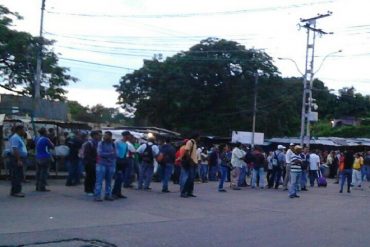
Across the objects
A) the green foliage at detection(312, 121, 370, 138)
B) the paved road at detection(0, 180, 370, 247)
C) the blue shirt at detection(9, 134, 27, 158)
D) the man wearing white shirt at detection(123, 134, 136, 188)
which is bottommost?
the paved road at detection(0, 180, 370, 247)

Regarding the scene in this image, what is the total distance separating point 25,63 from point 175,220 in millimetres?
24701

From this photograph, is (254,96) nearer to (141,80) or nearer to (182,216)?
(141,80)

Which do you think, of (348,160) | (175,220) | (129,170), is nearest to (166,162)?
(129,170)

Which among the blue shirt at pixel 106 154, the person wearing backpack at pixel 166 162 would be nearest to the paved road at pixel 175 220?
the person wearing backpack at pixel 166 162

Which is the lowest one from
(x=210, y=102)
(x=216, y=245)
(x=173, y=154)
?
(x=216, y=245)

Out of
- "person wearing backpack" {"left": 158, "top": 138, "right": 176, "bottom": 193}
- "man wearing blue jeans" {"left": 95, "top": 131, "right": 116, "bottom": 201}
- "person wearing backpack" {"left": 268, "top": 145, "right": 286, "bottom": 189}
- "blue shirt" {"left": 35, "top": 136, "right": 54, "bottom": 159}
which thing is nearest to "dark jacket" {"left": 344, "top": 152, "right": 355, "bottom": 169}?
"person wearing backpack" {"left": 268, "top": 145, "right": 286, "bottom": 189}

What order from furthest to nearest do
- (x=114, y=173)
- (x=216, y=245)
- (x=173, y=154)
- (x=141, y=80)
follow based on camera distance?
(x=141, y=80) < (x=173, y=154) < (x=114, y=173) < (x=216, y=245)

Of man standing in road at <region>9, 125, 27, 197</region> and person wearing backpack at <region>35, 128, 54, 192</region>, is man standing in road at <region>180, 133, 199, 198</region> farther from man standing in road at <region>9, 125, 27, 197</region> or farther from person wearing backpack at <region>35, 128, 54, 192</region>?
man standing in road at <region>9, 125, 27, 197</region>

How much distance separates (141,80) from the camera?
52.3 meters

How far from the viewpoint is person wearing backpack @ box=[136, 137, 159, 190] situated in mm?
16703

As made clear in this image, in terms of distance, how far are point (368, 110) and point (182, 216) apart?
68908 millimetres

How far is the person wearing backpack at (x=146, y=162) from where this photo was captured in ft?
54.8

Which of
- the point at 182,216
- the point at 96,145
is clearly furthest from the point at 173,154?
the point at 182,216

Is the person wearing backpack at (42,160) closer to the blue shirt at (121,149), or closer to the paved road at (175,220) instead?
the paved road at (175,220)
